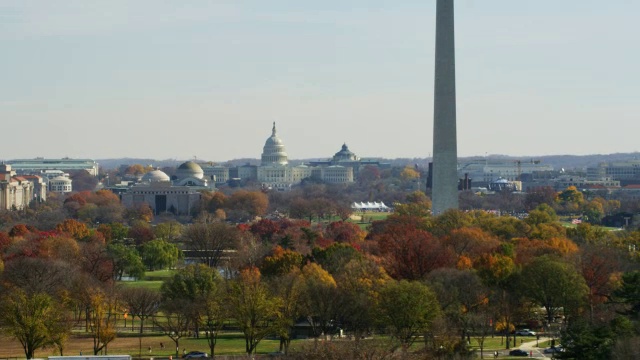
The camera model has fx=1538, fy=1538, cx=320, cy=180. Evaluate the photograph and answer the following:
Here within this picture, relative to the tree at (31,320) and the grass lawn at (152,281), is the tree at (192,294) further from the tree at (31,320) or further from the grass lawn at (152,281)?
the grass lawn at (152,281)

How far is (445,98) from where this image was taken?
4011 inches

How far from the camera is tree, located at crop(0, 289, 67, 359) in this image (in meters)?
55.0

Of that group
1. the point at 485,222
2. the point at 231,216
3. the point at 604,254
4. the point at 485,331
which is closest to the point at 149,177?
the point at 231,216

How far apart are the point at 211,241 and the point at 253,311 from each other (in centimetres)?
4322

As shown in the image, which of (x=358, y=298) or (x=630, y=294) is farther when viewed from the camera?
(x=358, y=298)

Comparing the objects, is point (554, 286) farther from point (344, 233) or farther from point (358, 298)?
point (344, 233)

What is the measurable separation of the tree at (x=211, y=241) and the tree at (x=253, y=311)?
36.5 m

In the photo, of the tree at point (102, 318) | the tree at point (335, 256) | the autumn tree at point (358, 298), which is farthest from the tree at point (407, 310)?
the tree at point (335, 256)

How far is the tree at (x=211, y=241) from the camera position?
9744 centimetres

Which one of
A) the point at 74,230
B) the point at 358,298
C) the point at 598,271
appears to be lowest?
the point at 358,298

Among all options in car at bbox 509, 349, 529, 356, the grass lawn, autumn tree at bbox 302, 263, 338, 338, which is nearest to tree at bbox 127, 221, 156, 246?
the grass lawn

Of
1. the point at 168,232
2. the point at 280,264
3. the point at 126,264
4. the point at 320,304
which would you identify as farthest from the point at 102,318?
Answer: the point at 168,232

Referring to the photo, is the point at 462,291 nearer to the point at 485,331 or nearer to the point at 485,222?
the point at 485,331

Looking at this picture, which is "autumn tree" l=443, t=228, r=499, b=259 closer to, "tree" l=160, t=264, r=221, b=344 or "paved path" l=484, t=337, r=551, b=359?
"tree" l=160, t=264, r=221, b=344
